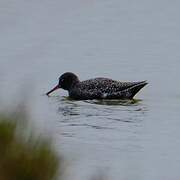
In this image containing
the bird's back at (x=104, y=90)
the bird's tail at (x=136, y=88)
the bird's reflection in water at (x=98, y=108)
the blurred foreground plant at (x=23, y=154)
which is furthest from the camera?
the bird's back at (x=104, y=90)

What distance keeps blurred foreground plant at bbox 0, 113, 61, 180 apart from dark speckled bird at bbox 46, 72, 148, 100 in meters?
9.21

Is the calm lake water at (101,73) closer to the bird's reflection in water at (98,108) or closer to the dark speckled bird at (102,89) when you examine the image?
the bird's reflection in water at (98,108)

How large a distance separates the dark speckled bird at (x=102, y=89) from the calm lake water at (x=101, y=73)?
20 centimetres

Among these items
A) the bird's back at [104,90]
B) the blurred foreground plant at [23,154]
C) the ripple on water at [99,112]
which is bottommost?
the blurred foreground plant at [23,154]

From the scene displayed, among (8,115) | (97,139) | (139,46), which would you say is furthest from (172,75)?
(8,115)

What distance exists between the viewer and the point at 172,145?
13.2m

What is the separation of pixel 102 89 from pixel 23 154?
988 centimetres

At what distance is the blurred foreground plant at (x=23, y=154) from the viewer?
7.91m

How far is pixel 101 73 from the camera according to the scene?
1973 cm

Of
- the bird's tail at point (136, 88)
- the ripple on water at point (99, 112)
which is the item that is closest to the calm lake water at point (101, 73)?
the ripple on water at point (99, 112)

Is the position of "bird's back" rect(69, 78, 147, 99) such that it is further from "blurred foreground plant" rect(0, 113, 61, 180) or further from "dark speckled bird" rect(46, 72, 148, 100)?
"blurred foreground plant" rect(0, 113, 61, 180)

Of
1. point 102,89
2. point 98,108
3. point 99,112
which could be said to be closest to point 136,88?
point 102,89

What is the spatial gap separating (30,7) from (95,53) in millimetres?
4701

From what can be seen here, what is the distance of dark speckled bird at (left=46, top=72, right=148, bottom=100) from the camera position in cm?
1766
